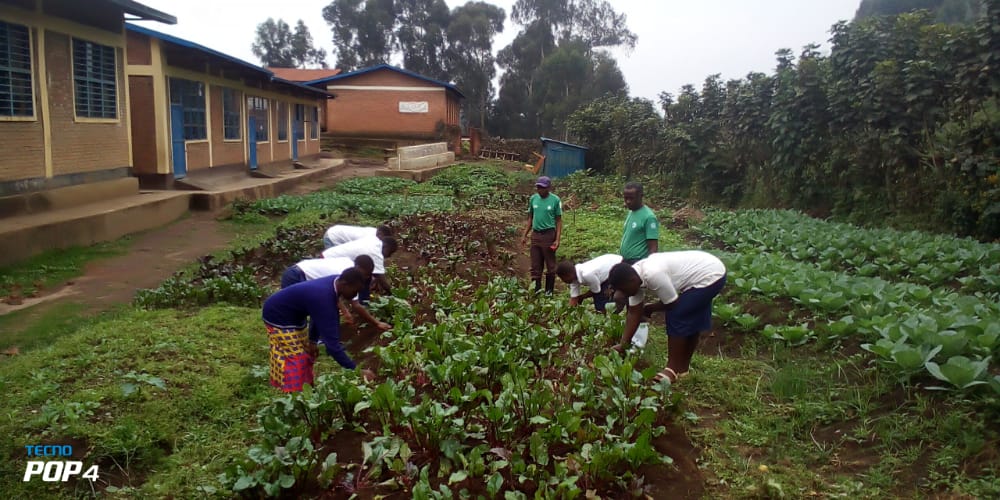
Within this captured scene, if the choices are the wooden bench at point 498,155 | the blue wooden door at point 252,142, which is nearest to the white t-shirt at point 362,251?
the blue wooden door at point 252,142

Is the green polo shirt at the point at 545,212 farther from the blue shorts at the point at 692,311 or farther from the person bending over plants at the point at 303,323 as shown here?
the person bending over plants at the point at 303,323

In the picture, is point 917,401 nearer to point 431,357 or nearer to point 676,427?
point 676,427

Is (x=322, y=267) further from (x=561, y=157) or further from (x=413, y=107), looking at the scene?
(x=413, y=107)

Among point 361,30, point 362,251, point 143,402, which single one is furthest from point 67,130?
point 361,30

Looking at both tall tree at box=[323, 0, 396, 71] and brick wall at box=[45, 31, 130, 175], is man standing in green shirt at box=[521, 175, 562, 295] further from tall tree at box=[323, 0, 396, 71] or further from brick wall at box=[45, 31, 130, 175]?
tall tree at box=[323, 0, 396, 71]

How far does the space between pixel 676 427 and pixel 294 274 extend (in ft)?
11.4

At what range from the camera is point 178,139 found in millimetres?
17844

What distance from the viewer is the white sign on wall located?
3778cm

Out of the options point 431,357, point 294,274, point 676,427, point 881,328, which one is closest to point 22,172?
point 294,274

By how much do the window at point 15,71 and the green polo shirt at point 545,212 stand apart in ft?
30.7

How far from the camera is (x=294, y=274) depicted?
20.2ft

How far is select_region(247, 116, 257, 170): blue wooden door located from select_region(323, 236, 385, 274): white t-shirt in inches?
686

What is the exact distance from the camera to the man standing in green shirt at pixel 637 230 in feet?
23.2

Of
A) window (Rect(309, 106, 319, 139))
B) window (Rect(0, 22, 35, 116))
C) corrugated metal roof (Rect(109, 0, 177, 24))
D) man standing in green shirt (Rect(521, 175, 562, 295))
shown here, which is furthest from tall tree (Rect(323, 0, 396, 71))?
man standing in green shirt (Rect(521, 175, 562, 295))
